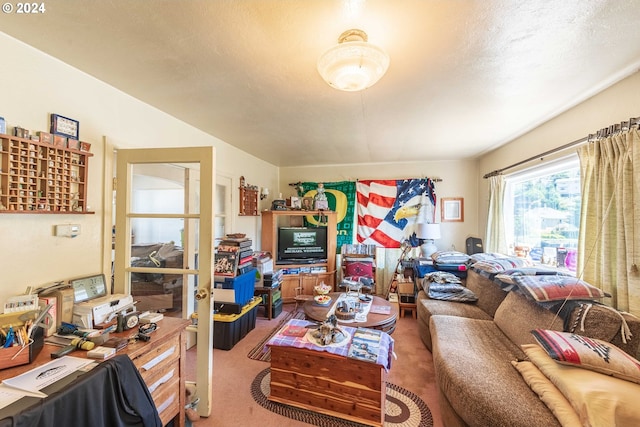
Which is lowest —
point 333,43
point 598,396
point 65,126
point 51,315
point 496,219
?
point 598,396

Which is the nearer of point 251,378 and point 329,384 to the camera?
point 329,384

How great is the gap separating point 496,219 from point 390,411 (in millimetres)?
2755

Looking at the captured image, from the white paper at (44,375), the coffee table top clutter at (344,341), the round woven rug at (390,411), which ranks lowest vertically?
the round woven rug at (390,411)

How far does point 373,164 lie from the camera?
457 cm

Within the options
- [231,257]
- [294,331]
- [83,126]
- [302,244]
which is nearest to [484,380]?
[294,331]

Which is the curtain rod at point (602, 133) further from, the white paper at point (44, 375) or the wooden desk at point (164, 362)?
the white paper at point (44, 375)

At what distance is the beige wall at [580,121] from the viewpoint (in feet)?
5.48

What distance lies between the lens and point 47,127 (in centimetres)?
147

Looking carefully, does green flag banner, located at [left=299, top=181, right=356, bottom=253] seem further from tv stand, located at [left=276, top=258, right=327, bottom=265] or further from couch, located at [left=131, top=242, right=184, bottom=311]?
couch, located at [left=131, top=242, right=184, bottom=311]

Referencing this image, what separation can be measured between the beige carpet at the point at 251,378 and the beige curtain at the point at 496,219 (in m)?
1.58

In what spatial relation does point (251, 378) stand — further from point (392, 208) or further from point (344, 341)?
point (392, 208)

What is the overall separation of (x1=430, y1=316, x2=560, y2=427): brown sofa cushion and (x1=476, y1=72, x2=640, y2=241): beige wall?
1.77m

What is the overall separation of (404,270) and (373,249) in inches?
30.7

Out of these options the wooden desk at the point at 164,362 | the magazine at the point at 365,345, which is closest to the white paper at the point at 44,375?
the wooden desk at the point at 164,362
